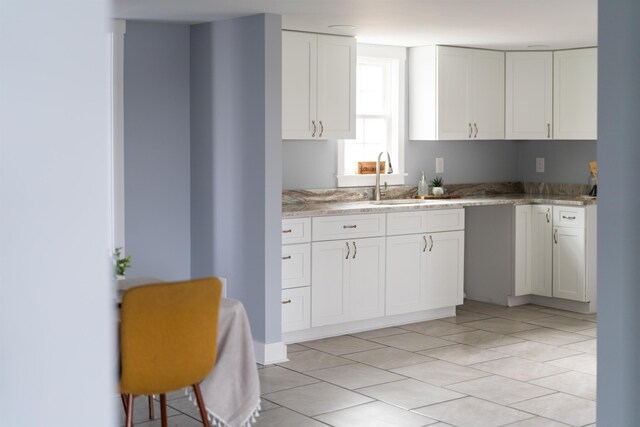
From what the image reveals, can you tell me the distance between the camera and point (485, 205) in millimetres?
7039

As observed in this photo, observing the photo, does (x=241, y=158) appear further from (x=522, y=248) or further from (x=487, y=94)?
(x=522, y=248)

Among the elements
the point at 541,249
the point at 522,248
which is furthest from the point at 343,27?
the point at 541,249

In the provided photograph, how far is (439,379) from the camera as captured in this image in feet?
16.0

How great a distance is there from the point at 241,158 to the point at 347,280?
121 cm

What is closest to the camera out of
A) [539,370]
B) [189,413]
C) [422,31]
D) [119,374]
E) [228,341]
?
[119,374]

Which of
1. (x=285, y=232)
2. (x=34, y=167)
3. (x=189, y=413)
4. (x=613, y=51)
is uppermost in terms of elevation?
(x=613, y=51)

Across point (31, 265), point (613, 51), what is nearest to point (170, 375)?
point (613, 51)

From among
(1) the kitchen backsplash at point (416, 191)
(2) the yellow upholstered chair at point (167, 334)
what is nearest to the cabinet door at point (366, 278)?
(1) the kitchen backsplash at point (416, 191)

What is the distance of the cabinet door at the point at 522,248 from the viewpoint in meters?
6.95

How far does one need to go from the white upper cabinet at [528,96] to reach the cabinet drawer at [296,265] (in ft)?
8.34

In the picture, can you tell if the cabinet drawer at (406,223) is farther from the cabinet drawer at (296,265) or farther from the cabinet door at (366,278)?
the cabinet drawer at (296,265)

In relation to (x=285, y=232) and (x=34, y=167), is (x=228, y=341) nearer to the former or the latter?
(x=285, y=232)

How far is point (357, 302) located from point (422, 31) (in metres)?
2.01

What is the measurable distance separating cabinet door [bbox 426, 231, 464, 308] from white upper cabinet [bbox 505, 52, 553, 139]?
4.13 ft
